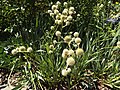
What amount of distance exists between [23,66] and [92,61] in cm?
73

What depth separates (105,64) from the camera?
276 centimetres

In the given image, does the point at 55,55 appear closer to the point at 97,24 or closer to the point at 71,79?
the point at 71,79

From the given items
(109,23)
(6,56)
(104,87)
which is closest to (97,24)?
(109,23)

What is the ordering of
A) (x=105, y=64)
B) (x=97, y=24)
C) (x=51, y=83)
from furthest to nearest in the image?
(x=97, y=24)
(x=105, y=64)
(x=51, y=83)

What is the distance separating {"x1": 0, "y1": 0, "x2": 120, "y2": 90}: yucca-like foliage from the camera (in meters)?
2.56

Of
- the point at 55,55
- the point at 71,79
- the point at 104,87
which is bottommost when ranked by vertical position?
the point at 104,87

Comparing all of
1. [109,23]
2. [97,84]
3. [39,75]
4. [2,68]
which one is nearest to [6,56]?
[2,68]

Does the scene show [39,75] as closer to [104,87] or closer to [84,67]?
[84,67]

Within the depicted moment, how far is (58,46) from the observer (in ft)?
9.02

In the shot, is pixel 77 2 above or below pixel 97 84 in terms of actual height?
above

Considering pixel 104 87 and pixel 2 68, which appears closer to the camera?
pixel 104 87

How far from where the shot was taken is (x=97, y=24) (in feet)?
10.4

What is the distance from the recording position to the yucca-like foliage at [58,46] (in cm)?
256

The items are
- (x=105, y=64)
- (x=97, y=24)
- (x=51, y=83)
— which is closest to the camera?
(x=51, y=83)
